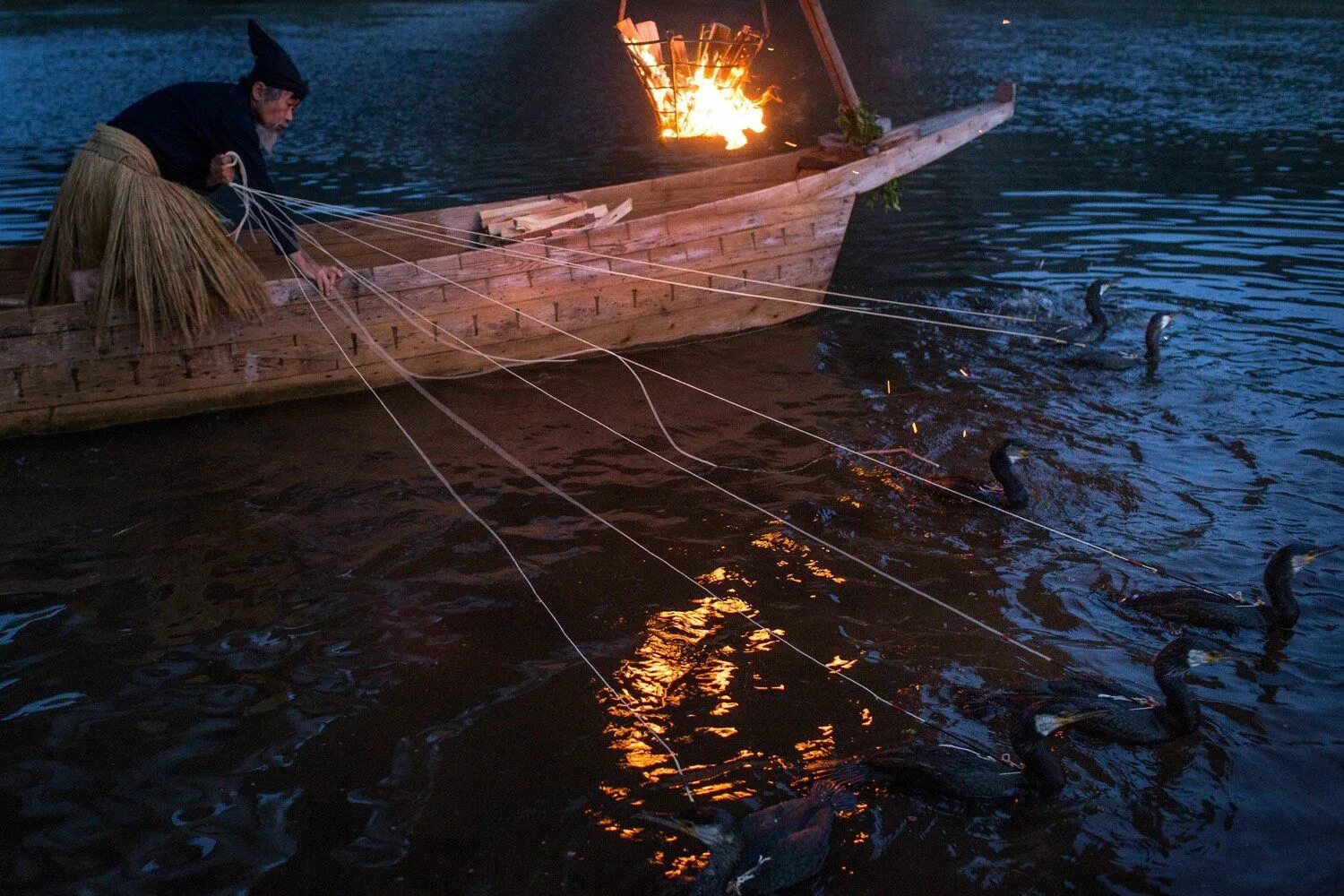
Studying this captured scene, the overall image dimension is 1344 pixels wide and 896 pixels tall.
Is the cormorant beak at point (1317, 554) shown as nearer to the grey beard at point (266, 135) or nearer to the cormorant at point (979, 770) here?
the cormorant at point (979, 770)

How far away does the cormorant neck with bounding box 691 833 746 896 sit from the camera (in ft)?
13.2

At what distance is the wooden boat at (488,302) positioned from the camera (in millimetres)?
7762

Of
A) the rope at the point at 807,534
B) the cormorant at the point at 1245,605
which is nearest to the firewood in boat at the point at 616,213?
the rope at the point at 807,534

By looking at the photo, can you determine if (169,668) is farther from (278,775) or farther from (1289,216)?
(1289,216)

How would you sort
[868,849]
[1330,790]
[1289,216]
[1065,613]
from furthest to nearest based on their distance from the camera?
[1289,216], [1065,613], [1330,790], [868,849]

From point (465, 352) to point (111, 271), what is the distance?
2750 mm

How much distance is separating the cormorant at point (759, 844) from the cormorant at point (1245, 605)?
2.61 m

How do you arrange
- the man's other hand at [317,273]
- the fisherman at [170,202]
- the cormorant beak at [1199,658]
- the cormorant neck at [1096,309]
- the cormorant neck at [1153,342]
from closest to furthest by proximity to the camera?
the cormorant beak at [1199,658], the fisherman at [170,202], the man's other hand at [317,273], the cormorant neck at [1153,342], the cormorant neck at [1096,309]

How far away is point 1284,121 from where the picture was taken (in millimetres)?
19953

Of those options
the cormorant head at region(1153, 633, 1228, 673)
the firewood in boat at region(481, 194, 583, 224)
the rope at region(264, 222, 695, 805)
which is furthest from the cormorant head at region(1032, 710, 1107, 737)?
the firewood in boat at region(481, 194, 583, 224)

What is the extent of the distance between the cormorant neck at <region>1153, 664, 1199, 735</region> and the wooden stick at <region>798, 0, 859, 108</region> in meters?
6.83

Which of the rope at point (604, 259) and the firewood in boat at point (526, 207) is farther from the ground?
the firewood in boat at point (526, 207)

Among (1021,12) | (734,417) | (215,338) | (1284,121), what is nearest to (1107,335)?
(734,417)

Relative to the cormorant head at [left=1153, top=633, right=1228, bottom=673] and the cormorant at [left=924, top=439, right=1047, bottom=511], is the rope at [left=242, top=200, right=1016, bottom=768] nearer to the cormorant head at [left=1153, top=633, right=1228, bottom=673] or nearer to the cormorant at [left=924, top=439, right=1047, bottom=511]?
the cormorant head at [left=1153, top=633, right=1228, bottom=673]
